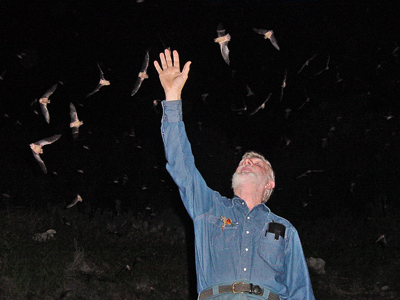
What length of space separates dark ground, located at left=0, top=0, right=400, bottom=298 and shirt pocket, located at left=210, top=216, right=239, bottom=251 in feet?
35.3

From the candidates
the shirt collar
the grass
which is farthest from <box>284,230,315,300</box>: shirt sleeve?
the grass

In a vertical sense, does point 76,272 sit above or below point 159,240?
above

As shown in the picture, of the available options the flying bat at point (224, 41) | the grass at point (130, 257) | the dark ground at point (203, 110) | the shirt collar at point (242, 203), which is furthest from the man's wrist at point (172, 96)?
the dark ground at point (203, 110)

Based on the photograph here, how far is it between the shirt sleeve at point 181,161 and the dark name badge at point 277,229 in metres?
0.52

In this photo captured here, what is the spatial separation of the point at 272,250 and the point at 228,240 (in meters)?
0.35

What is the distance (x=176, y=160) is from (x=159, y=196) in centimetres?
1250

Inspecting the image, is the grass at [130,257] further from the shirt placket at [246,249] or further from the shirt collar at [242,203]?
the shirt placket at [246,249]

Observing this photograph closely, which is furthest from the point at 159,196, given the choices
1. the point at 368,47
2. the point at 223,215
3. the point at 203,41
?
Answer: the point at 368,47

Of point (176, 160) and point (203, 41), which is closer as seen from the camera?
point (176, 160)

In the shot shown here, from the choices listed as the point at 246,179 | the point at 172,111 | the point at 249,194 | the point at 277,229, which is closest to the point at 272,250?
the point at 277,229

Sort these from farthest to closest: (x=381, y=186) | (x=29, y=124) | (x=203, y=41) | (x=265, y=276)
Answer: (x=203, y=41) → (x=381, y=186) → (x=29, y=124) → (x=265, y=276)

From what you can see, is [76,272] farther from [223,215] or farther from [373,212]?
[373,212]

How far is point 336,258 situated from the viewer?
556 inches

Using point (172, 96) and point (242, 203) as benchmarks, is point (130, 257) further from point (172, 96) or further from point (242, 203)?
point (172, 96)
